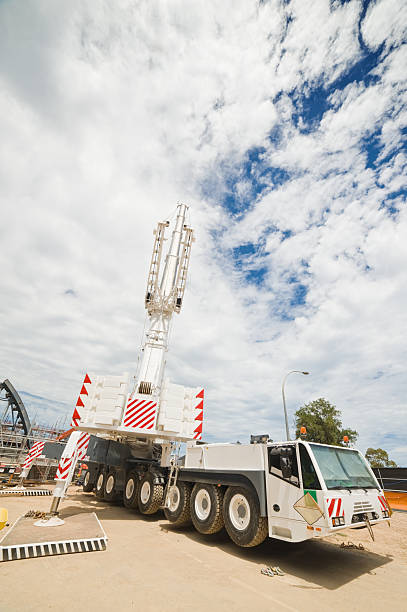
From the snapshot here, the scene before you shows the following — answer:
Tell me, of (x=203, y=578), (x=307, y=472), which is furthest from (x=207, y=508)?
(x=307, y=472)

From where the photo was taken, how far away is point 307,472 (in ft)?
17.8

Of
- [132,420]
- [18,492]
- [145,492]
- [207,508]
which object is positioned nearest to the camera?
[207,508]

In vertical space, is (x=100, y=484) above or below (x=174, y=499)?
above

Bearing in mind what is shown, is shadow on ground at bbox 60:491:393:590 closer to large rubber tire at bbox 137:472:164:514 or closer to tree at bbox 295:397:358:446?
large rubber tire at bbox 137:472:164:514

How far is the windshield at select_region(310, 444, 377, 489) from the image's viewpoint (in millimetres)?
5449

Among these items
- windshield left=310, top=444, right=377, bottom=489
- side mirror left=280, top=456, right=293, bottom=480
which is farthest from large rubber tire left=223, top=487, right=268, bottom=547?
windshield left=310, top=444, right=377, bottom=489

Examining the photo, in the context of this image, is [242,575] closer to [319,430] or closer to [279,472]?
[279,472]

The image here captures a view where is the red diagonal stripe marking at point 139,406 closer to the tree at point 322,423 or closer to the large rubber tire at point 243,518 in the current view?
the large rubber tire at point 243,518

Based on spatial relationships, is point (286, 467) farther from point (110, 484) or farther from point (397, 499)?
point (397, 499)

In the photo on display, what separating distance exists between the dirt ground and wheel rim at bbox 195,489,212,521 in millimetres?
524

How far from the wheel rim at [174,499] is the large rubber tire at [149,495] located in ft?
3.23

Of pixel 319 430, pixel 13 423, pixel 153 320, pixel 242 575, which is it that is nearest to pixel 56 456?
pixel 153 320

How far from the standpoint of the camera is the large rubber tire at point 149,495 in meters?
9.06

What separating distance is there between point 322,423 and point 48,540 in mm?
26660
